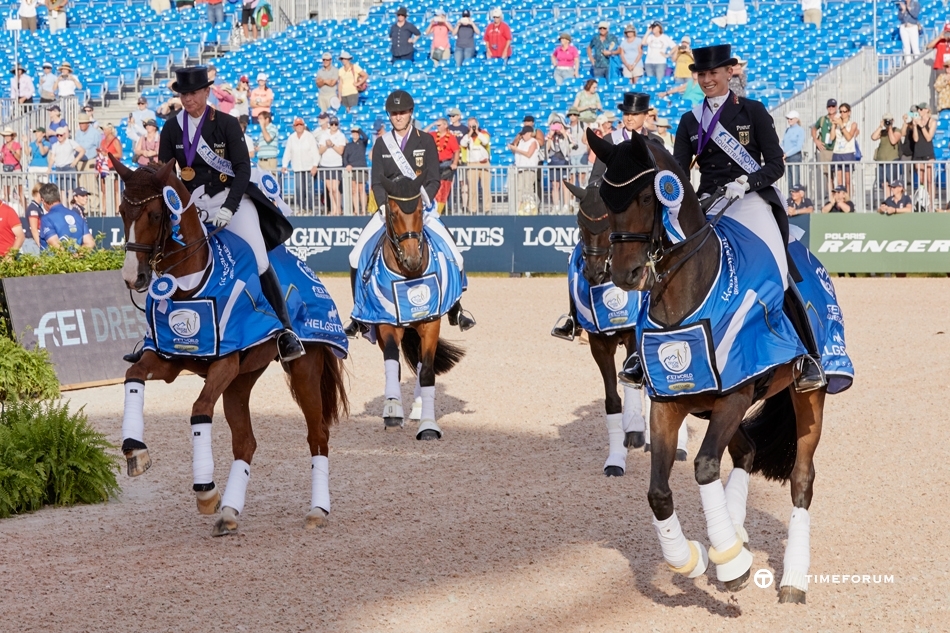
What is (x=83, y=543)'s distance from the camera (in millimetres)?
7469

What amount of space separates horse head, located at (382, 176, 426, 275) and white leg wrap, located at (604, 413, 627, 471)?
2.42 meters

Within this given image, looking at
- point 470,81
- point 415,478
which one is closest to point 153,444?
point 415,478

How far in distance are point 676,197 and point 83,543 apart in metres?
4.17

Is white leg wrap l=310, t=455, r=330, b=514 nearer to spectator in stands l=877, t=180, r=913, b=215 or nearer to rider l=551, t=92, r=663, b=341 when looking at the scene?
rider l=551, t=92, r=663, b=341

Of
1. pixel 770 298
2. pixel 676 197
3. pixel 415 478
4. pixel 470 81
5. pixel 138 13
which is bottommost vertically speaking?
pixel 415 478

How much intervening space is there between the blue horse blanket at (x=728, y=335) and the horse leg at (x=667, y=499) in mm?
121

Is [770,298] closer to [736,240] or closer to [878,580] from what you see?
[736,240]

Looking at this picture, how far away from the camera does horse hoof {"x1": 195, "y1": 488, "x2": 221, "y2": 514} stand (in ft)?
25.0

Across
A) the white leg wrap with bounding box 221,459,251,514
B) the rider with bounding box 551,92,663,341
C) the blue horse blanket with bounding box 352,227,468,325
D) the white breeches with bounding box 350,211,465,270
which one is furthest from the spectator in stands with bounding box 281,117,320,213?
the white leg wrap with bounding box 221,459,251,514

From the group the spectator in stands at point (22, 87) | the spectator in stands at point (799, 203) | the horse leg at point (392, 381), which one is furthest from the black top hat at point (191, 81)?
the spectator in stands at point (22, 87)

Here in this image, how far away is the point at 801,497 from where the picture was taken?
6.60 meters

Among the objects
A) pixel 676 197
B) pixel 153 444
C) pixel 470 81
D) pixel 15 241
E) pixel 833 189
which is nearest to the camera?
pixel 676 197

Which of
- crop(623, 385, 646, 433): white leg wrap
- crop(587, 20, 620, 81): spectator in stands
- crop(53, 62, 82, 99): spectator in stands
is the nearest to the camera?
crop(623, 385, 646, 433): white leg wrap

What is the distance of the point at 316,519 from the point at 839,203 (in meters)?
15.6
